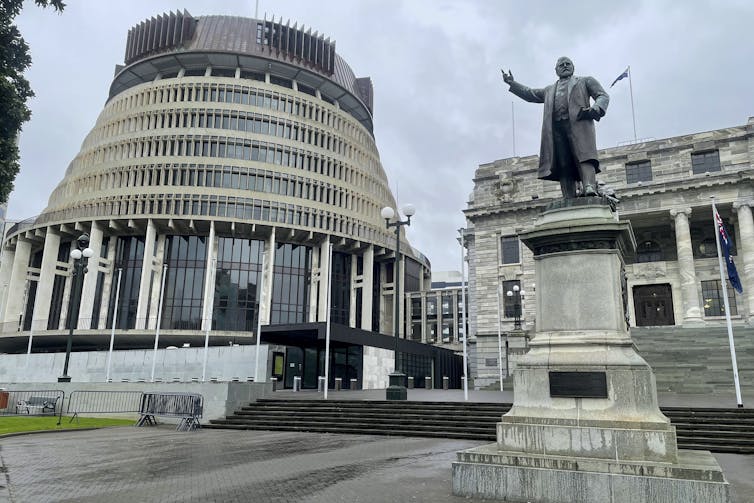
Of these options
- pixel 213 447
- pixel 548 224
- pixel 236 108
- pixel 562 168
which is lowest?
pixel 213 447

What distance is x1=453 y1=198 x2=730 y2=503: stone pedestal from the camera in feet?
22.9

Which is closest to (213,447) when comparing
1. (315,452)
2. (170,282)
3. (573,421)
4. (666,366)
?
(315,452)

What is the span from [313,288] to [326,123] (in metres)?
23.6

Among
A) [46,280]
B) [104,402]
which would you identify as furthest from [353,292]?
[104,402]

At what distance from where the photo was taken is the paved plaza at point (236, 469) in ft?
26.5

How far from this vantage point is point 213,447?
47.7 ft

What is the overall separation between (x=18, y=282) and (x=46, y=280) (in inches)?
273

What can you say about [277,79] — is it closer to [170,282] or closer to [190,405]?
[170,282]

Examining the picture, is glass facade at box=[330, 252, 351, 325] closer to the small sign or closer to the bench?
the bench

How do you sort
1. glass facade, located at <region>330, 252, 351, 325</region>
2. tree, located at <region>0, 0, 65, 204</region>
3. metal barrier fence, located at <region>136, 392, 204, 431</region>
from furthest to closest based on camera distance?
1. glass facade, located at <region>330, 252, 351, 325</region>
2. metal barrier fence, located at <region>136, 392, 204, 431</region>
3. tree, located at <region>0, 0, 65, 204</region>

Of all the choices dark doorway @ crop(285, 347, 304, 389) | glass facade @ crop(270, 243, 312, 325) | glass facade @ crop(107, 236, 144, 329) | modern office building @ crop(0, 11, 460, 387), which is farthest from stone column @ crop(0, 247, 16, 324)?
dark doorway @ crop(285, 347, 304, 389)

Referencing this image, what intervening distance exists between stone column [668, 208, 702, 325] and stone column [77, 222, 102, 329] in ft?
194

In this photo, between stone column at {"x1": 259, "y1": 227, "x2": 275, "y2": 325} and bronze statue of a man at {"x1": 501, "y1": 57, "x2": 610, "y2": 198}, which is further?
stone column at {"x1": 259, "y1": 227, "x2": 275, "y2": 325}

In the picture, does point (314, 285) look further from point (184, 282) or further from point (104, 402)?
point (104, 402)
